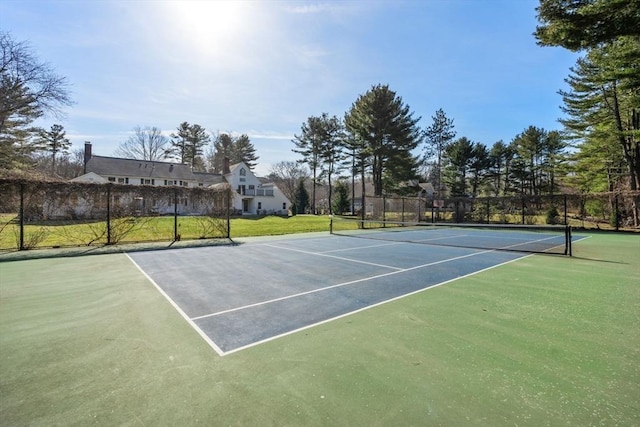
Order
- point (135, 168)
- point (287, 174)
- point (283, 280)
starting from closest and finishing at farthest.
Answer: point (283, 280)
point (135, 168)
point (287, 174)

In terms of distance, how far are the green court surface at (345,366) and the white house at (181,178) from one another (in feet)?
93.9

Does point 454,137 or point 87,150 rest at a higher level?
point 454,137

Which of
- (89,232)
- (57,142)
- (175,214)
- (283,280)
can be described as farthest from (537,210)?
(57,142)

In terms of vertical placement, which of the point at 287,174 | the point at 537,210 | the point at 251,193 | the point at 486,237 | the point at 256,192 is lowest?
the point at 486,237

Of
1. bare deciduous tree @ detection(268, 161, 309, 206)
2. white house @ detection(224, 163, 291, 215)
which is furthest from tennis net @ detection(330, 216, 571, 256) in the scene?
bare deciduous tree @ detection(268, 161, 309, 206)

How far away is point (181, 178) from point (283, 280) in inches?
1472

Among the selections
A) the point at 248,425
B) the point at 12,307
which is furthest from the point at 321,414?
the point at 12,307

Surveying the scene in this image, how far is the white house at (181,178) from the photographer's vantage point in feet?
112

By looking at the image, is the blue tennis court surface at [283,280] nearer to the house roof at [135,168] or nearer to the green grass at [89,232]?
the green grass at [89,232]

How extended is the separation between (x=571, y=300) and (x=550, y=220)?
849 inches

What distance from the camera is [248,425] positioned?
6.45 ft

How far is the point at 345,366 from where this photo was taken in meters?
2.73

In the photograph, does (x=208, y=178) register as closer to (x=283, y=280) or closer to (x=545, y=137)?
(x=283, y=280)

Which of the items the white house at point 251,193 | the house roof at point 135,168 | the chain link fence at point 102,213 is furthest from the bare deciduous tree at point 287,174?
the chain link fence at point 102,213
